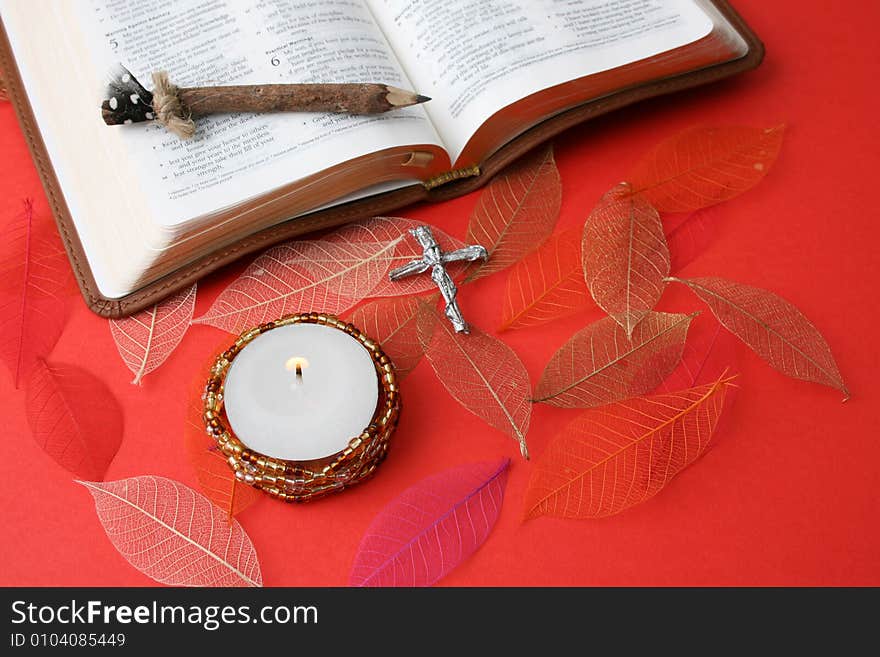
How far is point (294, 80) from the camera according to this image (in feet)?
2.56

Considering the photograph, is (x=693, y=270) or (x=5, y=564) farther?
(x=693, y=270)

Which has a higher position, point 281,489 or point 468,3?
point 468,3

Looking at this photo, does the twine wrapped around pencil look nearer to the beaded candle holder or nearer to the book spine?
the book spine

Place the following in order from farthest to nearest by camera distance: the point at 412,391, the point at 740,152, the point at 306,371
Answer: the point at 740,152, the point at 412,391, the point at 306,371

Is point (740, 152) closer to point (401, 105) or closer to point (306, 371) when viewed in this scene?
point (401, 105)

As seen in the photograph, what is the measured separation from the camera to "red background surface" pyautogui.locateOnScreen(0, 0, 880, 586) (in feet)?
2.11

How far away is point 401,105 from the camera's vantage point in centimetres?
76

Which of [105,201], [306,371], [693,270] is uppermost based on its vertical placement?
[105,201]

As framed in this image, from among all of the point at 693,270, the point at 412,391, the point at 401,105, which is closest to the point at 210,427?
the point at 412,391

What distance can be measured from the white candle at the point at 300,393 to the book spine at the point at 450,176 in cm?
25

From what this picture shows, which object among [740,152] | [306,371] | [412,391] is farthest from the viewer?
[740,152]

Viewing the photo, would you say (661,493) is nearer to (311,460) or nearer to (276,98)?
(311,460)

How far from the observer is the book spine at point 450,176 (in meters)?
0.82

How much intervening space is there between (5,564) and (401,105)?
51cm
